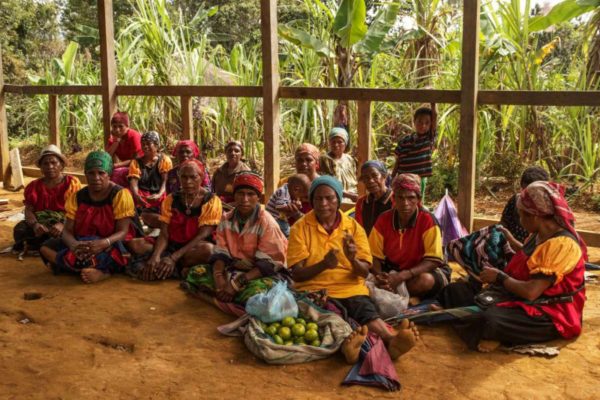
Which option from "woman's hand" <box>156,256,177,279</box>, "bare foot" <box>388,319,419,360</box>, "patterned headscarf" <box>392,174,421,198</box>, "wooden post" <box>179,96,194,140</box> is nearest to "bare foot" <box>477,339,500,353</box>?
"bare foot" <box>388,319,419,360</box>

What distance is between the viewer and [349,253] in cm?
396

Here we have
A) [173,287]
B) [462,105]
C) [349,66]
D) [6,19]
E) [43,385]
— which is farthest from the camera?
[6,19]

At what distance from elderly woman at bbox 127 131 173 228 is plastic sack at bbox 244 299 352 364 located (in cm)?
310

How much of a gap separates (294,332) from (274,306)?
0.19m

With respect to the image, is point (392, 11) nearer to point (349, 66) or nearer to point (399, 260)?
point (349, 66)

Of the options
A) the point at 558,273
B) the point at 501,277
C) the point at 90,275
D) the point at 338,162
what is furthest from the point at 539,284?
the point at 90,275

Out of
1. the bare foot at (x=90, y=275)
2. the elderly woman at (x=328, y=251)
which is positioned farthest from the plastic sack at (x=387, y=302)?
the bare foot at (x=90, y=275)

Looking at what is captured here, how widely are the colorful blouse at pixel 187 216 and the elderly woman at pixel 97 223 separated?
335mm

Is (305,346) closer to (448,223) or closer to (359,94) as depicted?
(448,223)

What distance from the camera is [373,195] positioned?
506cm

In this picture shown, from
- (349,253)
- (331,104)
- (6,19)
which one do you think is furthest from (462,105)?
(6,19)

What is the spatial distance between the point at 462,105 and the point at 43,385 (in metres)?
3.85

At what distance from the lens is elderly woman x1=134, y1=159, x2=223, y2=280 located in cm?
534

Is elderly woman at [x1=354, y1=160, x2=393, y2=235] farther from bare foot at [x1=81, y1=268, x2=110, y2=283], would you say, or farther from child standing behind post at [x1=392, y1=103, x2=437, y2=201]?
bare foot at [x1=81, y1=268, x2=110, y2=283]
